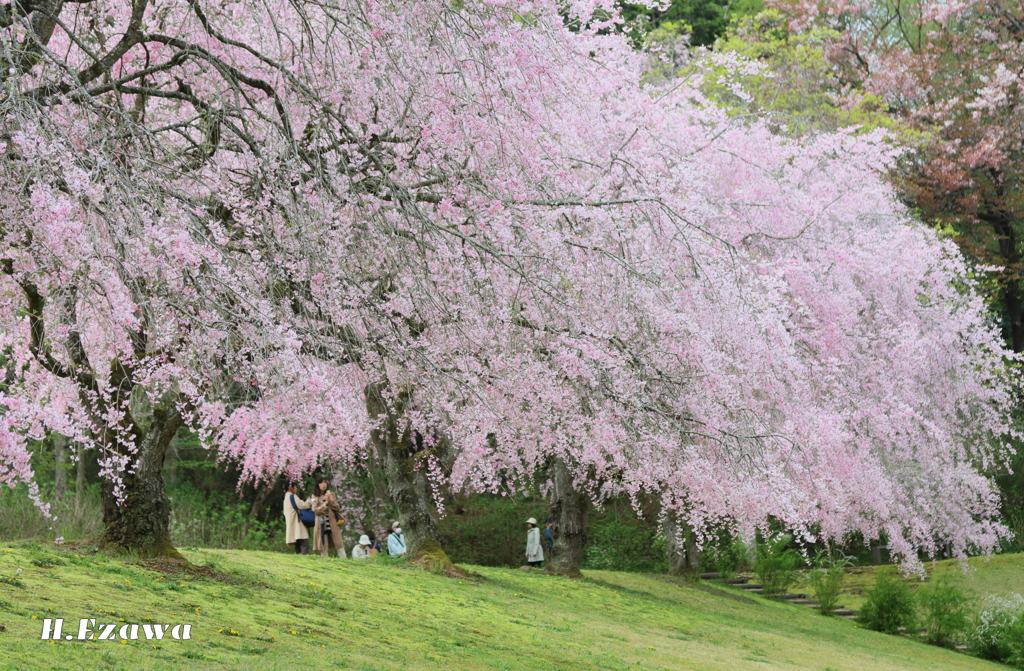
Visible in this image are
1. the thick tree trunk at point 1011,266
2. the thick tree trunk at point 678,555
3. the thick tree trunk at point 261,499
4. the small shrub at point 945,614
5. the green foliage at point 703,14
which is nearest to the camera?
the small shrub at point 945,614

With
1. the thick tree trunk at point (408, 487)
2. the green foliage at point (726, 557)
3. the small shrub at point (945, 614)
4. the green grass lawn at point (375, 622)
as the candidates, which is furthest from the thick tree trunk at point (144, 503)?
the green foliage at point (726, 557)

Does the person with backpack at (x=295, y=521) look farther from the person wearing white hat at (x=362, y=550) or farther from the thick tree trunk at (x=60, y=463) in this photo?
the thick tree trunk at (x=60, y=463)

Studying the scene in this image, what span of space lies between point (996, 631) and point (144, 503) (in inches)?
527

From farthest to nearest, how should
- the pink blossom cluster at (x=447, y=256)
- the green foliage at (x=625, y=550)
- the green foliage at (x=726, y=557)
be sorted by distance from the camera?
the green foliage at (x=625, y=550) < the green foliage at (x=726, y=557) < the pink blossom cluster at (x=447, y=256)

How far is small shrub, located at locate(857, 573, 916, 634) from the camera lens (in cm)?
1820

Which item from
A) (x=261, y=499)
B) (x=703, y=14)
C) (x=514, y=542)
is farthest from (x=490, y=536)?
(x=703, y=14)

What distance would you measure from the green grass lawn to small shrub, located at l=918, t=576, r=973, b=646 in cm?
110

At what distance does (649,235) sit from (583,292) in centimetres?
209

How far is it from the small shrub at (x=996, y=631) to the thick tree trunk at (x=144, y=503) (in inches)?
497

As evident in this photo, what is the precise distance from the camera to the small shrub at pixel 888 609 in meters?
18.2

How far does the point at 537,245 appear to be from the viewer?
28.8ft

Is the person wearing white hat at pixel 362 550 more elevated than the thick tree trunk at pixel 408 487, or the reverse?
the thick tree trunk at pixel 408 487

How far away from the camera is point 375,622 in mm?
9320

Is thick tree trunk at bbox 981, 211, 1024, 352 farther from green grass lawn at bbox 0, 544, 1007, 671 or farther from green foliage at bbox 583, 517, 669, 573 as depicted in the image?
green grass lawn at bbox 0, 544, 1007, 671
